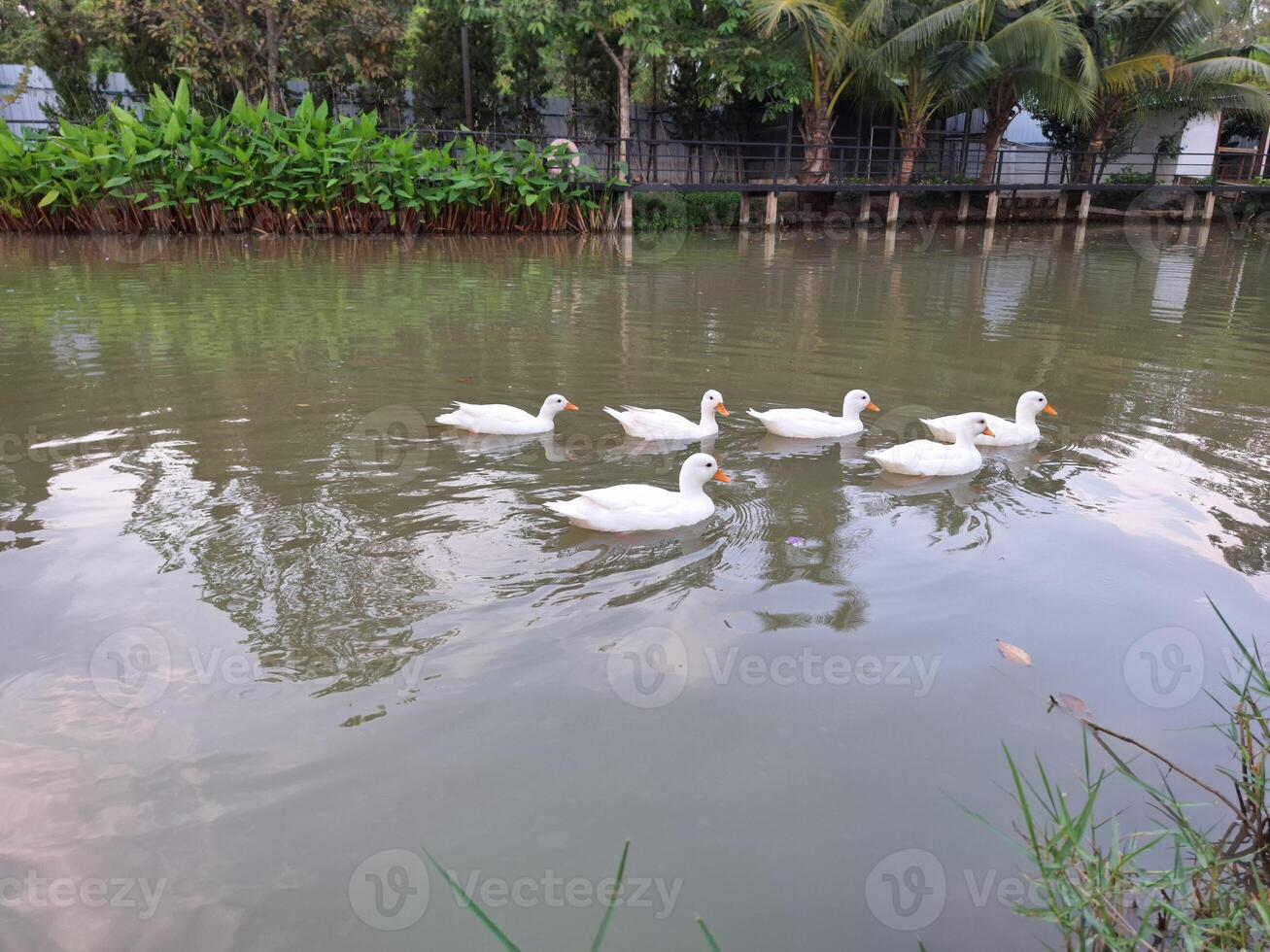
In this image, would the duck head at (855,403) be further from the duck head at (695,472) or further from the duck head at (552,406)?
the duck head at (552,406)

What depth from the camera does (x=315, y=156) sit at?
15.8 m

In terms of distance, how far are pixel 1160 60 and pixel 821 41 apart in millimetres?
7766

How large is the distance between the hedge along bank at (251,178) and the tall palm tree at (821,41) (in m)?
5.17

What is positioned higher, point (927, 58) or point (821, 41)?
point (821, 41)

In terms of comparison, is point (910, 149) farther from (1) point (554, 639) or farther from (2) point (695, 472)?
(1) point (554, 639)

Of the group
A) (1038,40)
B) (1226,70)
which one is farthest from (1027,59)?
(1226,70)

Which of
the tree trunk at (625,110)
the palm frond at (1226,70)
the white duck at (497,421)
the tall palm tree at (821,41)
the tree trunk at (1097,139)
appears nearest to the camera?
the white duck at (497,421)

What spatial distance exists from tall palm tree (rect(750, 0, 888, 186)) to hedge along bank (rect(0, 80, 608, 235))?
17.0 feet

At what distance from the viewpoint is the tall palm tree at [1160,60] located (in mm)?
20734

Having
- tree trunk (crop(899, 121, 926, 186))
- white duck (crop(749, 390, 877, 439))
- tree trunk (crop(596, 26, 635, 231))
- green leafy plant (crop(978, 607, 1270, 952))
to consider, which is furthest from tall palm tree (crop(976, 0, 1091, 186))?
green leafy plant (crop(978, 607, 1270, 952))

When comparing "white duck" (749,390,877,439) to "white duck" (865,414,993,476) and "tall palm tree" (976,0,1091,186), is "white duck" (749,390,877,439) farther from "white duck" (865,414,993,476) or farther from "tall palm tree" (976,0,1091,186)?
"tall palm tree" (976,0,1091,186)

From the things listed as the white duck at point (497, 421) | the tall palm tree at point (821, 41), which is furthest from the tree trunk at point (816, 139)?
the white duck at point (497, 421)

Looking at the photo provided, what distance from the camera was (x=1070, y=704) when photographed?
3182 millimetres

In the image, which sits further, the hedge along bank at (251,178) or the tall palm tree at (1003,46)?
the tall palm tree at (1003,46)
